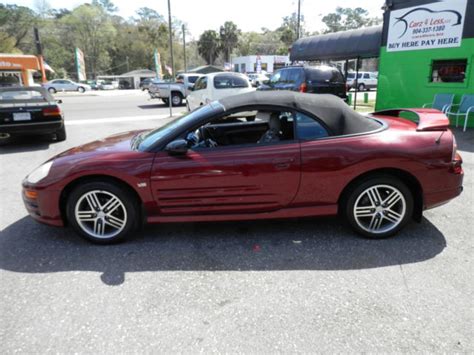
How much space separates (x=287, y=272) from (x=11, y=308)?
2.06m

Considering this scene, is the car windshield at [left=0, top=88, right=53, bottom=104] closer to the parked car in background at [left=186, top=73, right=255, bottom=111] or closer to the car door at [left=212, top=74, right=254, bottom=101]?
the parked car in background at [left=186, top=73, right=255, bottom=111]

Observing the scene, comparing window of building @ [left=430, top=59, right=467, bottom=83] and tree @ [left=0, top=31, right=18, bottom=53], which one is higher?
tree @ [left=0, top=31, right=18, bottom=53]

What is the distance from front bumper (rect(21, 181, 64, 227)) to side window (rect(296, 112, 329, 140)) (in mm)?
2310

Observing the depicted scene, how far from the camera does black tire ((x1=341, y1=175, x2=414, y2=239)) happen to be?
331 centimetres

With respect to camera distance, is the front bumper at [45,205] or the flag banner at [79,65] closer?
the front bumper at [45,205]

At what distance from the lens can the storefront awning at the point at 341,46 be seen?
52.2 feet

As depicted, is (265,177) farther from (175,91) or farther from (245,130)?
(175,91)

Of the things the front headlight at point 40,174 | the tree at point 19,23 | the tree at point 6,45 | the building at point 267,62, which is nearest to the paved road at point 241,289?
the front headlight at point 40,174

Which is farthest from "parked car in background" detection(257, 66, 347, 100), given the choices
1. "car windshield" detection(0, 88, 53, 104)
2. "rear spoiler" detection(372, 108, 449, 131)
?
"rear spoiler" detection(372, 108, 449, 131)

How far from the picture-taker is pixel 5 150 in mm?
7871

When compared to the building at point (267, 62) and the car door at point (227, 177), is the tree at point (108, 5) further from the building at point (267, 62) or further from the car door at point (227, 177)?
the car door at point (227, 177)

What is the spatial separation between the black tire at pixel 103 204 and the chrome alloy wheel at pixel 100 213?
1cm

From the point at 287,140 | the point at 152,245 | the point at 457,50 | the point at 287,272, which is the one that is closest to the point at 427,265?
the point at 287,272

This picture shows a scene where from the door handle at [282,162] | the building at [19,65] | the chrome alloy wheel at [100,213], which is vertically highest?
the building at [19,65]
